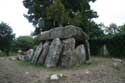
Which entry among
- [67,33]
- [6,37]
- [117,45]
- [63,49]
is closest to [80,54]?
[63,49]

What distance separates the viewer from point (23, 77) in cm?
960

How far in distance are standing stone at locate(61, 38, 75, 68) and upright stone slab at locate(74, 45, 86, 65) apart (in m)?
0.45

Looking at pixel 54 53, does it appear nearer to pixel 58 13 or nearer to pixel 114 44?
pixel 114 44

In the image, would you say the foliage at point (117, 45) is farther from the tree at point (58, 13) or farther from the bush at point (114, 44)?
the tree at point (58, 13)

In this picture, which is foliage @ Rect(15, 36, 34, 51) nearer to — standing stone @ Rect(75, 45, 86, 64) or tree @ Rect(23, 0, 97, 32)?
tree @ Rect(23, 0, 97, 32)

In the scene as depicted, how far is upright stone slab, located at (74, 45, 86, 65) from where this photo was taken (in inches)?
535

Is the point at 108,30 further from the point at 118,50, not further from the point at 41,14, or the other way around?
the point at 118,50

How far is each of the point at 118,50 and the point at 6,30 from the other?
15.9 metres

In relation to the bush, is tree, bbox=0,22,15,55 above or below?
above

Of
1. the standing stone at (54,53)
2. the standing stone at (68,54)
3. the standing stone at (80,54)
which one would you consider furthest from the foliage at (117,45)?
the standing stone at (54,53)

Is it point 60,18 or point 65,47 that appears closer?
point 65,47

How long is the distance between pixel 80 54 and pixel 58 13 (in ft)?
32.6

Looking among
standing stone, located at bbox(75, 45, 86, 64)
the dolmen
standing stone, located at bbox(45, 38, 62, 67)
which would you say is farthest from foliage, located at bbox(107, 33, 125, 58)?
standing stone, located at bbox(45, 38, 62, 67)

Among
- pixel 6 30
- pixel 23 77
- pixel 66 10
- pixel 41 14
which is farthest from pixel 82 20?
pixel 23 77
